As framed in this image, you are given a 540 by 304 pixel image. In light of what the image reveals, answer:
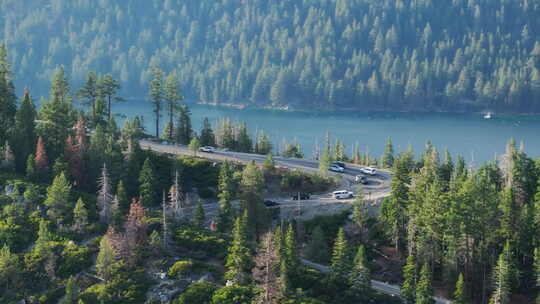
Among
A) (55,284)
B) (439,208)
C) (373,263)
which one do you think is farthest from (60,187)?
(439,208)

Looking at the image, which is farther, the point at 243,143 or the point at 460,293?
the point at 243,143

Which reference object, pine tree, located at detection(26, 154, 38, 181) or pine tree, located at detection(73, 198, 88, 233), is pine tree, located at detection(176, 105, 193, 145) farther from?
pine tree, located at detection(73, 198, 88, 233)

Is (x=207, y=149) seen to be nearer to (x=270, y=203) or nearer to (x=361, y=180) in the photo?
(x=270, y=203)

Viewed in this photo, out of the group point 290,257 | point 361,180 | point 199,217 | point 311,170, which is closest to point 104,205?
point 199,217

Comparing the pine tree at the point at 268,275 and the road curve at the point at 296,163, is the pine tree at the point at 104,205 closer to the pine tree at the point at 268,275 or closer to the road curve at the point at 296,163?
the road curve at the point at 296,163

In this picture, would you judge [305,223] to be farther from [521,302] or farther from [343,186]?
[521,302]

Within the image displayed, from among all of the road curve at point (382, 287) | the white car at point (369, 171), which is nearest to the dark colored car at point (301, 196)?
the white car at point (369, 171)

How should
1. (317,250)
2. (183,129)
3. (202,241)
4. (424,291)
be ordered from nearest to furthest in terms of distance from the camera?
1. (424,291)
2. (202,241)
3. (317,250)
4. (183,129)
